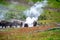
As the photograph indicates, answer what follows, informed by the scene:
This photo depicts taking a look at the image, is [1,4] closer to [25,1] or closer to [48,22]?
[25,1]

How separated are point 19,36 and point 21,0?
0.44m

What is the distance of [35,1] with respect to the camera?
69.3 inches

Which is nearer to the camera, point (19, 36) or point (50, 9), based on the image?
point (19, 36)

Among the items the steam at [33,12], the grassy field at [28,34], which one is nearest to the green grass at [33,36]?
the grassy field at [28,34]

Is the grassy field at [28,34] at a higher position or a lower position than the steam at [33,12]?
lower

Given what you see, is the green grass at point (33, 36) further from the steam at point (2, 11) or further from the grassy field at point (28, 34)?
the steam at point (2, 11)

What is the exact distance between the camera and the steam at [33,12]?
1720 mm

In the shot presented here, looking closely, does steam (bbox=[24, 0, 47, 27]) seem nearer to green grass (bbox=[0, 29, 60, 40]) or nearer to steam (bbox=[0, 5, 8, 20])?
green grass (bbox=[0, 29, 60, 40])

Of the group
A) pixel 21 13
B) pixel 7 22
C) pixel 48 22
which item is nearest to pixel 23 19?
pixel 21 13

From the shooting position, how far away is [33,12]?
5.69 feet

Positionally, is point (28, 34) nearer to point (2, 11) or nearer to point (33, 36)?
point (33, 36)

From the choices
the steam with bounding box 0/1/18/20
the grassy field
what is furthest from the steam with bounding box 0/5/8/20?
the grassy field

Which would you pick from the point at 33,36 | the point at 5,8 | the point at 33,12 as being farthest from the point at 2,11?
the point at 33,36

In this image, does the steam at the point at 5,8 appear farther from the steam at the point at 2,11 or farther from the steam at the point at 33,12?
the steam at the point at 33,12
